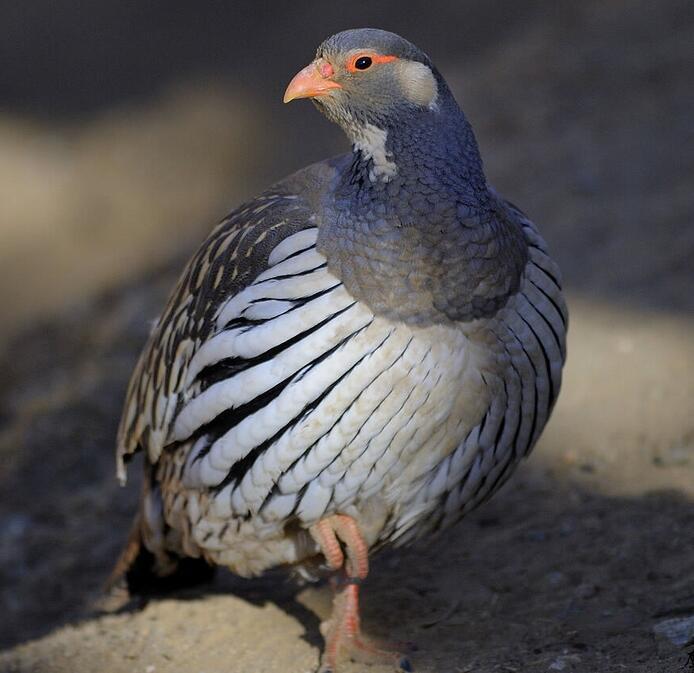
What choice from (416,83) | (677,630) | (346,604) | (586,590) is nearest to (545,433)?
(586,590)

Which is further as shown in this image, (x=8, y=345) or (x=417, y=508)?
(x=8, y=345)

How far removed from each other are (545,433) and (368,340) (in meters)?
2.44

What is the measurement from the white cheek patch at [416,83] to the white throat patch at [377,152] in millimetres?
160

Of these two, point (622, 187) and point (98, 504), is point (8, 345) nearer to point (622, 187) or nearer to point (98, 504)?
point (98, 504)

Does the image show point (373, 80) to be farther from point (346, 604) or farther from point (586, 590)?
point (586, 590)

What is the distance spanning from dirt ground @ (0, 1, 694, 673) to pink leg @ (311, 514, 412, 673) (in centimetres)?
11

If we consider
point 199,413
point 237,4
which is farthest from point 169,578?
point 237,4

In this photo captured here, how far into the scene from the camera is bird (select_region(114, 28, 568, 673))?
3789 millimetres

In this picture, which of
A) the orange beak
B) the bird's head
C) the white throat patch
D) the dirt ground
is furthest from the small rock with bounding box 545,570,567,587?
the orange beak

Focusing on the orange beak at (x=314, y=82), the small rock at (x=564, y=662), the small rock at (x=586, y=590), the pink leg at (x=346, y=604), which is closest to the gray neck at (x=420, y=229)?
the orange beak at (x=314, y=82)

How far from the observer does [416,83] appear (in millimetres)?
3904

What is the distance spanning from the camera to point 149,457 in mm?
4758

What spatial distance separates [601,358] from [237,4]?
10.1 meters

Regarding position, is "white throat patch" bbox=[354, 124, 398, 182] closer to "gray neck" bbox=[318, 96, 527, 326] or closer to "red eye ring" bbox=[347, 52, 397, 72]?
"gray neck" bbox=[318, 96, 527, 326]
